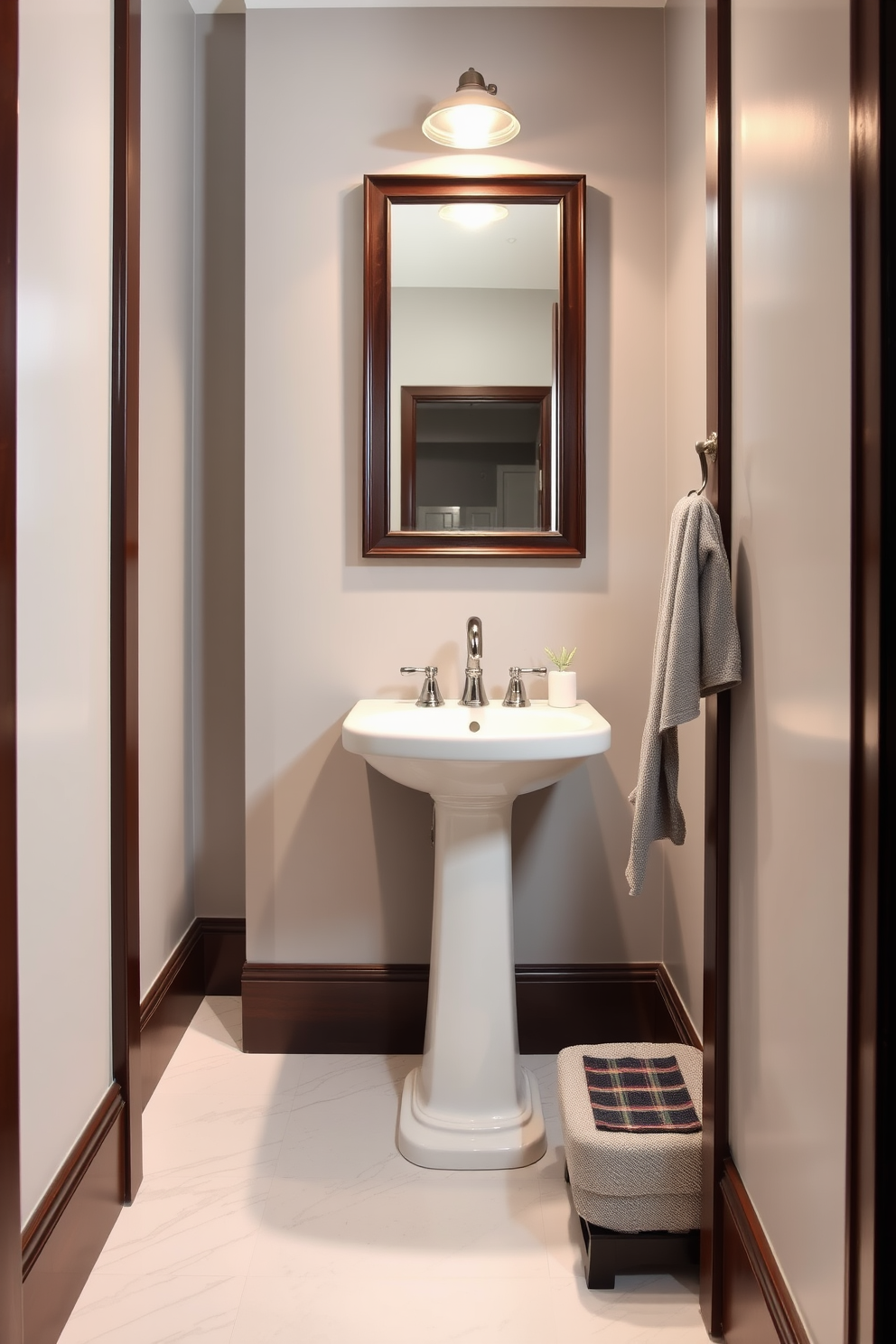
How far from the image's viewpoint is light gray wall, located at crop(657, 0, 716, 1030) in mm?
2062

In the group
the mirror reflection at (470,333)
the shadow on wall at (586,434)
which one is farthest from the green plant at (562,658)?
the mirror reflection at (470,333)

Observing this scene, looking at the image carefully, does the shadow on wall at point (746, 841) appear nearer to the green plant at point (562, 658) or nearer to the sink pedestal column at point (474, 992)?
the sink pedestal column at point (474, 992)

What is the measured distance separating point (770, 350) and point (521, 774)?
89 centimetres

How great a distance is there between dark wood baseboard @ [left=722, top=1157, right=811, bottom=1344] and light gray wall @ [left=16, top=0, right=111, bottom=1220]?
981 mm

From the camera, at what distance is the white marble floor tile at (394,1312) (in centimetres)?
151

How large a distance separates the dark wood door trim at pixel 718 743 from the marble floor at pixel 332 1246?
253 mm

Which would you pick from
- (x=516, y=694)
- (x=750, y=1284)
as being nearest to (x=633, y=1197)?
(x=750, y=1284)

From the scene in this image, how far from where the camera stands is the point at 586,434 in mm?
2408

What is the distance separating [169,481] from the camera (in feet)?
7.89

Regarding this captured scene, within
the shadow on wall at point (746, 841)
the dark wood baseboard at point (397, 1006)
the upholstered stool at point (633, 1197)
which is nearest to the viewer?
the shadow on wall at point (746, 841)

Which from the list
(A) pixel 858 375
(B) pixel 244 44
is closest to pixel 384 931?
(A) pixel 858 375

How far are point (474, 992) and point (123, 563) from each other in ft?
3.50

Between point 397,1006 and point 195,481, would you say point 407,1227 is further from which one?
point 195,481

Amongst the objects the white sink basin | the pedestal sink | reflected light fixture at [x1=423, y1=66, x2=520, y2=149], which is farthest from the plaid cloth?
reflected light fixture at [x1=423, y1=66, x2=520, y2=149]
